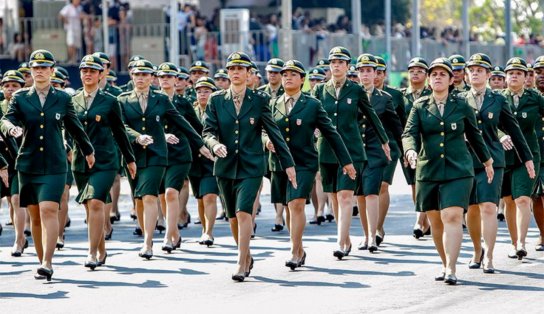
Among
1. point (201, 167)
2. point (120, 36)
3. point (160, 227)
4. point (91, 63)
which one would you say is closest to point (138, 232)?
point (160, 227)

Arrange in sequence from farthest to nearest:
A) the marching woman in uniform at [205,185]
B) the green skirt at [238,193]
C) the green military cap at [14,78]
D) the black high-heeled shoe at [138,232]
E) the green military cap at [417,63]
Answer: the black high-heeled shoe at [138,232] → the green military cap at [14,78] → the marching woman in uniform at [205,185] → the green military cap at [417,63] → the green skirt at [238,193]

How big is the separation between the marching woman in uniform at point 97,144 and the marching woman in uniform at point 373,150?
9.36ft

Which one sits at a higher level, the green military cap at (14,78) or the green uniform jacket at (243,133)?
the green military cap at (14,78)

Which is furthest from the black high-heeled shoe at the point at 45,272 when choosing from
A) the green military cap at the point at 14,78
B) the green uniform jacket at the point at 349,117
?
the green military cap at the point at 14,78

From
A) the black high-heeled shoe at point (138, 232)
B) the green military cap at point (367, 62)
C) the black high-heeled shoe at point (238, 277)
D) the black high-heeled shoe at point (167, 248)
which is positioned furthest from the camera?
the black high-heeled shoe at point (138, 232)

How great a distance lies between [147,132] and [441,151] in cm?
414

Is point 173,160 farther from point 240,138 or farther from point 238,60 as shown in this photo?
point 238,60

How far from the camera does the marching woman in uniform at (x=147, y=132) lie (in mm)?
16953

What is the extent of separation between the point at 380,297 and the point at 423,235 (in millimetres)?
5832

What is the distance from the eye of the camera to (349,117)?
17.1 metres

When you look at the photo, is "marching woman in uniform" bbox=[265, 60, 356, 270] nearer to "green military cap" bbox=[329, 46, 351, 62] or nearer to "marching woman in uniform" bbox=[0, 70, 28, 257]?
"green military cap" bbox=[329, 46, 351, 62]

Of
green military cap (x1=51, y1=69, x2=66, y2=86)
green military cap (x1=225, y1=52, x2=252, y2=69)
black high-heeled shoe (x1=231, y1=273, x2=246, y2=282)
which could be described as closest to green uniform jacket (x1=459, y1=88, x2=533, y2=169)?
green military cap (x1=225, y1=52, x2=252, y2=69)

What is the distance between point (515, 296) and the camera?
44.1 ft

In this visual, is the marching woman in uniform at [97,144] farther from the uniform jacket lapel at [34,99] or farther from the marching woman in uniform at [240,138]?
the marching woman in uniform at [240,138]
